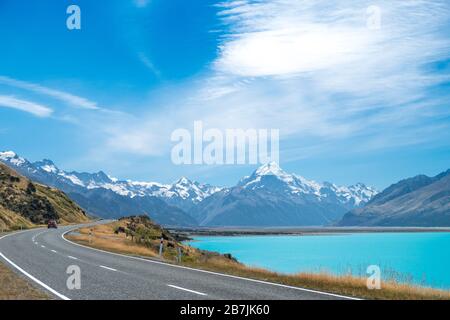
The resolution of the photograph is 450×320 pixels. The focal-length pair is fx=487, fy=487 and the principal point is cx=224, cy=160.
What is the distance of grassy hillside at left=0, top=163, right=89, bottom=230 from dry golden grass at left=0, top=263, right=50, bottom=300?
7198 centimetres

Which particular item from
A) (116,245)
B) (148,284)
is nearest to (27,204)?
(116,245)

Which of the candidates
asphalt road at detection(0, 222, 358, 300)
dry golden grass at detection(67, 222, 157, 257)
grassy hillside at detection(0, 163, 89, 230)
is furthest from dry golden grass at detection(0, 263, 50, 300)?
grassy hillside at detection(0, 163, 89, 230)

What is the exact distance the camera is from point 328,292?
50.2 feet

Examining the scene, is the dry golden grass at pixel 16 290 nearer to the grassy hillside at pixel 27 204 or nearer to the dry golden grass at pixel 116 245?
the dry golden grass at pixel 116 245

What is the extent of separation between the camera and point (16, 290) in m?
14.6

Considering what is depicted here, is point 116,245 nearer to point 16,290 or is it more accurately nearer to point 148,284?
point 148,284

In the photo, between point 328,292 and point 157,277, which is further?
point 157,277

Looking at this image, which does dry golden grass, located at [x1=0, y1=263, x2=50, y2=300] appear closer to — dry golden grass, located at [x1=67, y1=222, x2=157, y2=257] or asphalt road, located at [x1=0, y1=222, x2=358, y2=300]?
asphalt road, located at [x1=0, y1=222, x2=358, y2=300]

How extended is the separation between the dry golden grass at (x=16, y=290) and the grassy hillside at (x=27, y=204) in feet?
236

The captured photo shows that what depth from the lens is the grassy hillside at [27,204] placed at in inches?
4134
